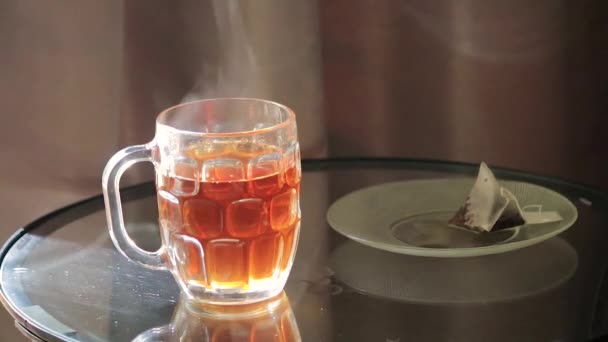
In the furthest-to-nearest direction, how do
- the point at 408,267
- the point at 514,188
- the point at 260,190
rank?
the point at 514,188 → the point at 408,267 → the point at 260,190

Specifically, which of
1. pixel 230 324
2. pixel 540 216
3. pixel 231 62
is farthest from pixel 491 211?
pixel 231 62

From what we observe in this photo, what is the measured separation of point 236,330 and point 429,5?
0.68m

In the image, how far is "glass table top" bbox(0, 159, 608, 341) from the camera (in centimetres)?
71

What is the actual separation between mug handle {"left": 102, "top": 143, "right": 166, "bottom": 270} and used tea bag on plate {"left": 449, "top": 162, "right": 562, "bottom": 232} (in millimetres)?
319

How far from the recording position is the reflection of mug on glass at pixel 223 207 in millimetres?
696

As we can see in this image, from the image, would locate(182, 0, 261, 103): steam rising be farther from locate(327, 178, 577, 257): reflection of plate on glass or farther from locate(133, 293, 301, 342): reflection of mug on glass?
locate(133, 293, 301, 342): reflection of mug on glass

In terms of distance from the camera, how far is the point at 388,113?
4.23 feet

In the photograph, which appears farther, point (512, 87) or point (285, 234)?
point (512, 87)

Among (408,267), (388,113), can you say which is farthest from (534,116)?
(408,267)

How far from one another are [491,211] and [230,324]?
0.30 meters

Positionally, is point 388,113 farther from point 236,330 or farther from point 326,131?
point 236,330

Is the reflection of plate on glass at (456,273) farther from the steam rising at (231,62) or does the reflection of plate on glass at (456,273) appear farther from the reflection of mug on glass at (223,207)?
the steam rising at (231,62)

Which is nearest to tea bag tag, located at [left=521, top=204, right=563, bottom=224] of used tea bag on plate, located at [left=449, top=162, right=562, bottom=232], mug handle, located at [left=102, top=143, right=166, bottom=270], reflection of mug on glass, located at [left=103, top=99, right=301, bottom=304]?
used tea bag on plate, located at [left=449, top=162, right=562, bottom=232]

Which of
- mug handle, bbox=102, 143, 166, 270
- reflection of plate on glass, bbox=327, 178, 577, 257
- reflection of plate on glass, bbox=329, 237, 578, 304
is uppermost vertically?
mug handle, bbox=102, 143, 166, 270
